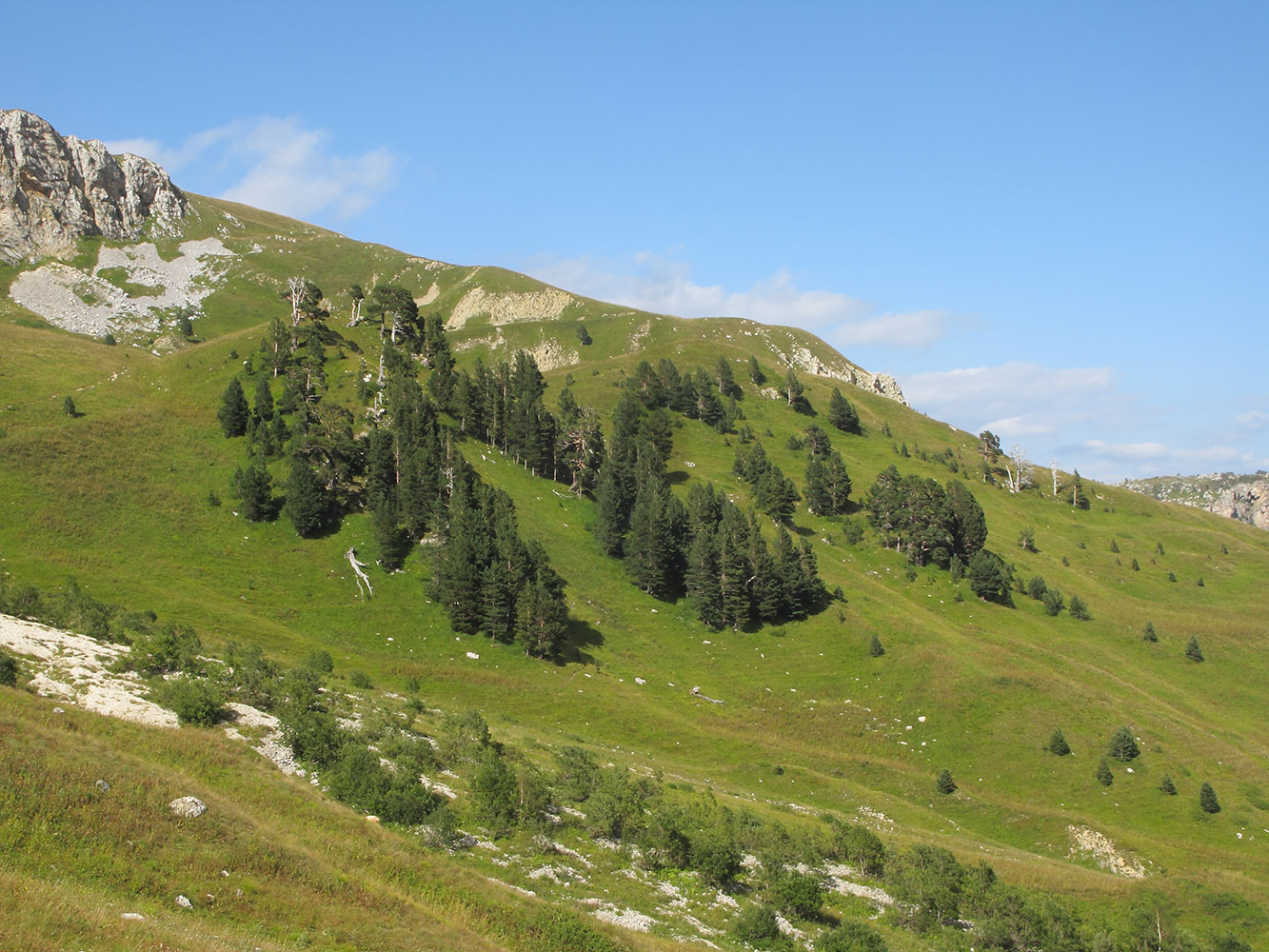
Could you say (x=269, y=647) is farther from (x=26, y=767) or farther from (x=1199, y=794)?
(x=1199, y=794)

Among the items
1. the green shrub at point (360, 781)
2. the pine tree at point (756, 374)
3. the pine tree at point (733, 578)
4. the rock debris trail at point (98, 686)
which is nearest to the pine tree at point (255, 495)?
the rock debris trail at point (98, 686)

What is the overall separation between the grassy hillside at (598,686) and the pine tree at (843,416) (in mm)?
51508

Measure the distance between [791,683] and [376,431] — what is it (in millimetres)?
53785

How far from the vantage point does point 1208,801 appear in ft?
187

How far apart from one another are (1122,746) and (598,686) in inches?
1727

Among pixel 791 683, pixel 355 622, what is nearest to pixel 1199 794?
pixel 791 683

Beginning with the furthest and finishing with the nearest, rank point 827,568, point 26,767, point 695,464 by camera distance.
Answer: point 695,464, point 827,568, point 26,767

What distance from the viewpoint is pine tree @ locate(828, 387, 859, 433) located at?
164 meters

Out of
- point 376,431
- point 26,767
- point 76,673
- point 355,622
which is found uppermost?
point 376,431

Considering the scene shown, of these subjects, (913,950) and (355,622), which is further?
(355,622)

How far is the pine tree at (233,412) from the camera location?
8962cm

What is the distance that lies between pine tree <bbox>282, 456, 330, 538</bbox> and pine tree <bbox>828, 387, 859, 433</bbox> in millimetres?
113723

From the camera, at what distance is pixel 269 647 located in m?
56.9

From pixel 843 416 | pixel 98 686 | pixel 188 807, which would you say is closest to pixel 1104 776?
pixel 188 807
